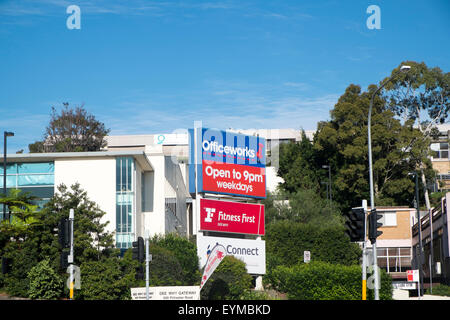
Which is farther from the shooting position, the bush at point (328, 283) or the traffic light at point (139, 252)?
the bush at point (328, 283)

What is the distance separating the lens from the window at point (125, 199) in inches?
2034

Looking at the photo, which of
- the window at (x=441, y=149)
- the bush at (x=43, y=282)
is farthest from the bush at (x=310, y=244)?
the window at (x=441, y=149)

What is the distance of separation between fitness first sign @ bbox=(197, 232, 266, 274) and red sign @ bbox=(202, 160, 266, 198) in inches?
133

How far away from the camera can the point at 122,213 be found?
171ft

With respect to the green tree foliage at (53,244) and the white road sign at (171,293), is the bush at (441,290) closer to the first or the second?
the green tree foliage at (53,244)

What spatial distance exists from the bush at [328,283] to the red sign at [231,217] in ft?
15.3

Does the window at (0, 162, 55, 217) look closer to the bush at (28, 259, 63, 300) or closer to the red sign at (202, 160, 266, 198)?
the bush at (28, 259, 63, 300)

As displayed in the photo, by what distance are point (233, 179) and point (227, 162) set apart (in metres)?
1.32

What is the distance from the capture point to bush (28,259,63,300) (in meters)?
39.5

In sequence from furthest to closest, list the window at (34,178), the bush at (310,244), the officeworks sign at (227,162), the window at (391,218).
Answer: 1. the window at (391,218)
2. the bush at (310,244)
3. the window at (34,178)
4. the officeworks sign at (227,162)

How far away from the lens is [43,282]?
3962cm

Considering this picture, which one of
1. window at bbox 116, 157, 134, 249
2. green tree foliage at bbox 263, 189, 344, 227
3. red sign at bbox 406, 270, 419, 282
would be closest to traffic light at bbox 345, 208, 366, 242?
red sign at bbox 406, 270, 419, 282

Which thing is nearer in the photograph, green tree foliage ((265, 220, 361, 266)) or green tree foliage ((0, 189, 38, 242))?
green tree foliage ((0, 189, 38, 242))

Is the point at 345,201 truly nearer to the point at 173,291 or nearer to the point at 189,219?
the point at 189,219
